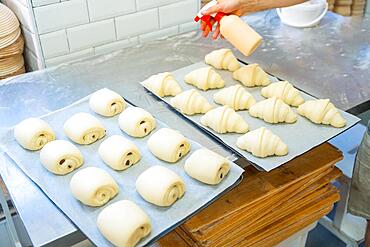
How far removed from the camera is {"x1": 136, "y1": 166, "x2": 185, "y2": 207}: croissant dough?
0.92m

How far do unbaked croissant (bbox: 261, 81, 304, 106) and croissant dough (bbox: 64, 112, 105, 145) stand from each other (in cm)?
51

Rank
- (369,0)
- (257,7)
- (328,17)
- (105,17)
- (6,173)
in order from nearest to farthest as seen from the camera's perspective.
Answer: (6,173), (257,7), (105,17), (328,17), (369,0)

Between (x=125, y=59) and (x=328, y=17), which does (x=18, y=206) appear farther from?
(x=328, y=17)

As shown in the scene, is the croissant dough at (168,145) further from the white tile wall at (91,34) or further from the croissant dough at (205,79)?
the white tile wall at (91,34)

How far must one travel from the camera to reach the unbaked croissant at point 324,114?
113 cm

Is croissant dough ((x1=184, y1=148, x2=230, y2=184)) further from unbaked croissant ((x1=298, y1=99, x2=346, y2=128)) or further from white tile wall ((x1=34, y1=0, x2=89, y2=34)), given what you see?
white tile wall ((x1=34, y1=0, x2=89, y2=34))

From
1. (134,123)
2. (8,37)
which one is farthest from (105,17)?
(134,123)

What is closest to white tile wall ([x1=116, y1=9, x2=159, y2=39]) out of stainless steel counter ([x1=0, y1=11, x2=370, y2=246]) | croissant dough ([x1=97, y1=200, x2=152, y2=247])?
stainless steel counter ([x1=0, y1=11, x2=370, y2=246])

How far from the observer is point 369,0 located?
230 cm

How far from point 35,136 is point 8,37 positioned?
649 mm

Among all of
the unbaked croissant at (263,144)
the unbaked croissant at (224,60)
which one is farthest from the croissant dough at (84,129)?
the unbaked croissant at (224,60)

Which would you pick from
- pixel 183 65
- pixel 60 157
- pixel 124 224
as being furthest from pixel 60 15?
pixel 124 224

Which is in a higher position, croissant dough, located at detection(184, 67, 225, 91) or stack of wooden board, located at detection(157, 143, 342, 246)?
croissant dough, located at detection(184, 67, 225, 91)

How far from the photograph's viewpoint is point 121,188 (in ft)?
3.24
